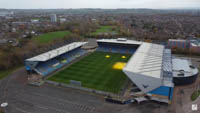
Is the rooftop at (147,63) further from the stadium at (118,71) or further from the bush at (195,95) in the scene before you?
the bush at (195,95)

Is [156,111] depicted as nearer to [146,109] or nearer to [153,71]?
[146,109]

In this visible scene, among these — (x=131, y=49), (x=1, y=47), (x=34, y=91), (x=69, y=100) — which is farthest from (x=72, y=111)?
(x=1, y=47)

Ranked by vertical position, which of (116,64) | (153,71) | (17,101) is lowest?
(17,101)

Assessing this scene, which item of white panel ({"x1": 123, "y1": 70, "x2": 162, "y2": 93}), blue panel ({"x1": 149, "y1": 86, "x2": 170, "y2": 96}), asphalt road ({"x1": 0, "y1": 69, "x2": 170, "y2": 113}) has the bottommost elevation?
asphalt road ({"x1": 0, "y1": 69, "x2": 170, "y2": 113})

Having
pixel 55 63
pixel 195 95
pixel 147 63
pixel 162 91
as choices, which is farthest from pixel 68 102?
pixel 195 95

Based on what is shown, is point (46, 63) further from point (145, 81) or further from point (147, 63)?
point (145, 81)

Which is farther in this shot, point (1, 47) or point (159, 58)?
point (1, 47)

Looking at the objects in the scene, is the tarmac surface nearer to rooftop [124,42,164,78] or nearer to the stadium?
the stadium

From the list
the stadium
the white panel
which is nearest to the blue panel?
the stadium

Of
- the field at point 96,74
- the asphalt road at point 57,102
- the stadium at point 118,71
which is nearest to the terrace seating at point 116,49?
the stadium at point 118,71
